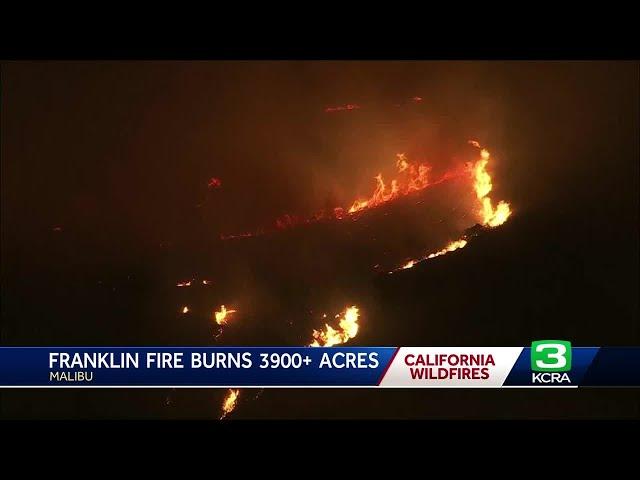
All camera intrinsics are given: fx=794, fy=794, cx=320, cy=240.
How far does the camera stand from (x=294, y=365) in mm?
4488

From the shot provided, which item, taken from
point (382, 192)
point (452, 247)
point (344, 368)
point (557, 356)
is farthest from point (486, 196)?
point (344, 368)

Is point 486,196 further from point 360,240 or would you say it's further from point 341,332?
point 341,332

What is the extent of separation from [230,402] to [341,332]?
2.50ft

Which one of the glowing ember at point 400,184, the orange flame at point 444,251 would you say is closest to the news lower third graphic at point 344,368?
the orange flame at point 444,251

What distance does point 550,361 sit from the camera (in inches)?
176

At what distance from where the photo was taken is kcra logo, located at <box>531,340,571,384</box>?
446cm

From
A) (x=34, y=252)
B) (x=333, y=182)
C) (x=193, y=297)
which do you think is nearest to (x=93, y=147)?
(x=34, y=252)

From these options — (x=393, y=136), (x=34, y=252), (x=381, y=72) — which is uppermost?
(x=381, y=72)

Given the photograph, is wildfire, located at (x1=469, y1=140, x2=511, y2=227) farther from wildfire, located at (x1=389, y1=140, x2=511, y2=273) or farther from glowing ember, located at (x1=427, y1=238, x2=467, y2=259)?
glowing ember, located at (x1=427, y1=238, x2=467, y2=259)

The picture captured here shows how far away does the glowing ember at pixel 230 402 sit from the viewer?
458 cm

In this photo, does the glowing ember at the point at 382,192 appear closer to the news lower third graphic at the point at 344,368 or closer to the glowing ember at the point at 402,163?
the glowing ember at the point at 402,163

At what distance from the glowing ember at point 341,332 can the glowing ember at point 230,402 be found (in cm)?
53

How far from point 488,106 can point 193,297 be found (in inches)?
79.1

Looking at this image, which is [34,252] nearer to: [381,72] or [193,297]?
[193,297]
